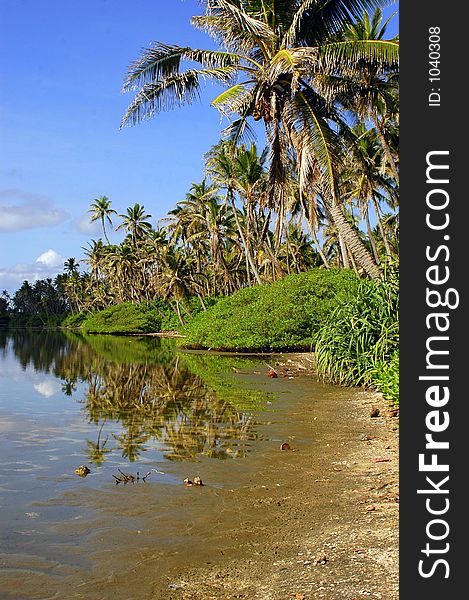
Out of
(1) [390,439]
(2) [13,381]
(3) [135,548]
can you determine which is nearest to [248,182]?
(2) [13,381]

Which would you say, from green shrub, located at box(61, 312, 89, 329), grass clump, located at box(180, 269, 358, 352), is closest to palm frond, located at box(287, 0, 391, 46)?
grass clump, located at box(180, 269, 358, 352)

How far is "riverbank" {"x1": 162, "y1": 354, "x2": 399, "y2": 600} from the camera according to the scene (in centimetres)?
442

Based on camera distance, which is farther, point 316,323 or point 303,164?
point 316,323

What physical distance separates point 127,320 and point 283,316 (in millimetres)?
41458

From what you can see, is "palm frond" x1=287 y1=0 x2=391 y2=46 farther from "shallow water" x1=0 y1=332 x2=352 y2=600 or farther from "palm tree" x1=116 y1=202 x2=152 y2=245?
"palm tree" x1=116 y1=202 x2=152 y2=245

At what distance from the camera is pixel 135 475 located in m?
7.96

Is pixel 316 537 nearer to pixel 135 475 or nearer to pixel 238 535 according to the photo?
pixel 238 535

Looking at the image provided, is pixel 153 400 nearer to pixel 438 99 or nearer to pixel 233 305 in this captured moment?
pixel 438 99

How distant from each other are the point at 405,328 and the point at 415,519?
101 cm

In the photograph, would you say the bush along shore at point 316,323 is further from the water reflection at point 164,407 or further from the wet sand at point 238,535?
the wet sand at point 238,535

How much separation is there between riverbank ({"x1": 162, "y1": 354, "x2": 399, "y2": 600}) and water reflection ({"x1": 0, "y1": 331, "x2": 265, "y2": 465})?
1798 millimetres

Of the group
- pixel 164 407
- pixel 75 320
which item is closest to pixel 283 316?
pixel 164 407

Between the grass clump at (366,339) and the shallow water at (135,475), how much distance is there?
0.64 metres

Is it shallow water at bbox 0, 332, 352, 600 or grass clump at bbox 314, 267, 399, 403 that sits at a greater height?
grass clump at bbox 314, 267, 399, 403
